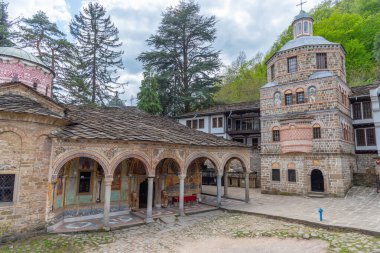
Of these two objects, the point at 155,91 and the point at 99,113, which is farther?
the point at 155,91

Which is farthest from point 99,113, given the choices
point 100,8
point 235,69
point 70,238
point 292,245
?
point 235,69

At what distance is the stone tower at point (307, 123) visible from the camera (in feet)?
55.3

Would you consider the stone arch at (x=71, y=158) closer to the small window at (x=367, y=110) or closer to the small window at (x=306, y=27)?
the small window at (x=306, y=27)

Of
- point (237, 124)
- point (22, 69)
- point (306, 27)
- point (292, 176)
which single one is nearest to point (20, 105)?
point (22, 69)

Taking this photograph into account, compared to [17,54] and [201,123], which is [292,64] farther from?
[17,54]

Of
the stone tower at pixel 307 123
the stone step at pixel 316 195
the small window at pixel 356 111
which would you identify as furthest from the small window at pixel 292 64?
the stone step at pixel 316 195

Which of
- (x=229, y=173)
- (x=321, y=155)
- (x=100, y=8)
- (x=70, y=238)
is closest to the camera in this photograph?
(x=70, y=238)

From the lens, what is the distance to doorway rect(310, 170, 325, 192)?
17.1 meters

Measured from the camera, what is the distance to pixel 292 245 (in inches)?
319

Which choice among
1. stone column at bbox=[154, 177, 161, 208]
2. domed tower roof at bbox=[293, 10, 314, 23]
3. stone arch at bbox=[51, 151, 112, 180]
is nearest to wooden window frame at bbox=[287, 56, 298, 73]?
domed tower roof at bbox=[293, 10, 314, 23]

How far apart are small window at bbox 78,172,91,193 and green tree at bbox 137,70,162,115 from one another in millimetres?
16267

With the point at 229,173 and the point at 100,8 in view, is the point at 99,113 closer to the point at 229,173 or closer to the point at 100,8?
the point at 229,173

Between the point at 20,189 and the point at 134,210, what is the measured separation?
5916mm

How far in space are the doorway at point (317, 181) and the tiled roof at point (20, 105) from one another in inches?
686
